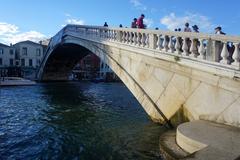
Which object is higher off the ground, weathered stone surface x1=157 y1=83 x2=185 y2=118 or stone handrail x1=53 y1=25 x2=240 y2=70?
stone handrail x1=53 y1=25 x2=240 y2=70

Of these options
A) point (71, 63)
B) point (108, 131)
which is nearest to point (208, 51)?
point (108, 131)

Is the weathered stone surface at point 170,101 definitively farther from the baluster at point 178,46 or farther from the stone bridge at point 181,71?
the baluster at point 178,46

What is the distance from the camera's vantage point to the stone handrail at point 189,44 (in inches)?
225

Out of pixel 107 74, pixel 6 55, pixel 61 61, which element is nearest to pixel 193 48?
pixel 61 61

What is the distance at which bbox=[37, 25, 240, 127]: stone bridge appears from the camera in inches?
224

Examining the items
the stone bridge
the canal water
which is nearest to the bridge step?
the stone bridge

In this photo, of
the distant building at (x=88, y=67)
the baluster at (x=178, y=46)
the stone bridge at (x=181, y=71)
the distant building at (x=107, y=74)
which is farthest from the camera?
the distant building at (x=88, y=67)

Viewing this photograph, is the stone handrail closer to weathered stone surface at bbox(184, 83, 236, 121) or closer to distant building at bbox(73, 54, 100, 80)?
weathered stone surface at bbox(184, 83, 236, 121)

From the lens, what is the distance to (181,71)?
700cm

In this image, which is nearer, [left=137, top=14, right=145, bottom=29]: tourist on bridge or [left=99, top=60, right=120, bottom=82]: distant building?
[left=137, top=14, right=145, bottom=29]: tourist on bridge

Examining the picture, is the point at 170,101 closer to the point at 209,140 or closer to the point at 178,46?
the point at 178,46

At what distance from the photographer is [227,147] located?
418 centimetres

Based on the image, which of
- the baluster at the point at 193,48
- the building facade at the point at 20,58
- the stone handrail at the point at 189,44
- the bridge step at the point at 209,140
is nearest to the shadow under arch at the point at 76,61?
the stone handrail at the point at 189,44

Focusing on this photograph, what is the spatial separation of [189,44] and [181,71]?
2.32 ft
